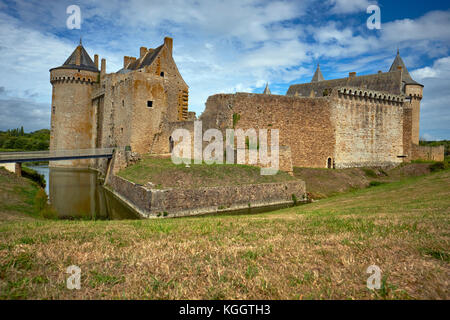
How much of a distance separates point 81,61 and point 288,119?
28717mm

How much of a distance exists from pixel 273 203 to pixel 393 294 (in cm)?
1603

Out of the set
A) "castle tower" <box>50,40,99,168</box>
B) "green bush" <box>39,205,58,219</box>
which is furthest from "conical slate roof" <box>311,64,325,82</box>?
"green bush" <box>39,205,58,219</box>

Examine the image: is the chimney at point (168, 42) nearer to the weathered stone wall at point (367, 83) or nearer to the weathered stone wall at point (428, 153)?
the weathered stone wall at point (367, 83)

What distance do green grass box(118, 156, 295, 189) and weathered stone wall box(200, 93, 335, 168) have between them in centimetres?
589

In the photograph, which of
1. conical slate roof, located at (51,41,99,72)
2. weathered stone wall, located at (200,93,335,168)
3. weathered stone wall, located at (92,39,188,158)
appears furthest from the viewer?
conical slate roof, located at (51,41,99,72)

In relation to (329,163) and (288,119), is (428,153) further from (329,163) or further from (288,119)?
(288,119)

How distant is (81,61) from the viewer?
125 ft

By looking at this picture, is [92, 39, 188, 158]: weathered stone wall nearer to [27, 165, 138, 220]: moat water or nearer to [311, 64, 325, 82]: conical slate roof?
[27, 165, 138, 220]: moat water

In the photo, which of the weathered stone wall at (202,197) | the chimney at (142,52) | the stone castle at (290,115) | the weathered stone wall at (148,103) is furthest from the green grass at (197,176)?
the chimney at (142,52)

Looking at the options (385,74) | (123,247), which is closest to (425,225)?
(123,247)

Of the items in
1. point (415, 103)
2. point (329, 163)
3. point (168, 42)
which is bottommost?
point (329, 163)

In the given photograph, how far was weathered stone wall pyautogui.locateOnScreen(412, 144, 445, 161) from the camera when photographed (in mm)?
32469

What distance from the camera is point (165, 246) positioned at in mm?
5000

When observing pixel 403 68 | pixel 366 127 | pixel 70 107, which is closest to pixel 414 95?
pixel 403 68
